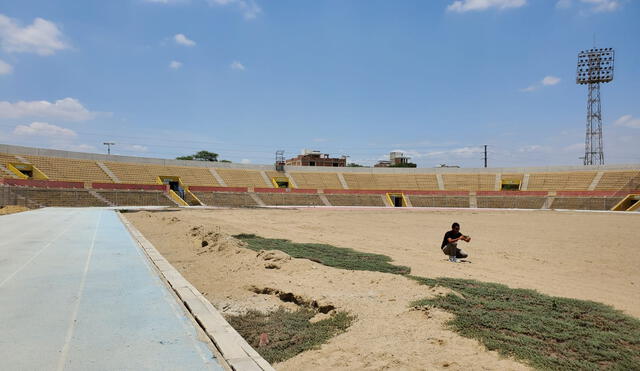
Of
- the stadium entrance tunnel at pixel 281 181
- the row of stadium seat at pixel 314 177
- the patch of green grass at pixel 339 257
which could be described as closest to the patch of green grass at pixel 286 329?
the patch of green grass at pixel 339 257

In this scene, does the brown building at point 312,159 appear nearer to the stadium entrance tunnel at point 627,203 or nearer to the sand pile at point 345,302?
the stadium entrance tunnel at point 627,203

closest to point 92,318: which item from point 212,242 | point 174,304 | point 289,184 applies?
point 174,304

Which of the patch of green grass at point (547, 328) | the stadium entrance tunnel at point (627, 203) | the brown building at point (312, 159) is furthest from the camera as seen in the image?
the brown building at point (312, 159)

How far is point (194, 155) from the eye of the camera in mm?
109375

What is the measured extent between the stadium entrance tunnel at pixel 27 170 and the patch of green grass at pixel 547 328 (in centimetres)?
4603

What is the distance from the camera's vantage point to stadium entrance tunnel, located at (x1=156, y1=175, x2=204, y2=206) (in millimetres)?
43812

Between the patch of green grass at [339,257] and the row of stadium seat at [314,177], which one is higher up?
the row of stadium seat at [314,177]

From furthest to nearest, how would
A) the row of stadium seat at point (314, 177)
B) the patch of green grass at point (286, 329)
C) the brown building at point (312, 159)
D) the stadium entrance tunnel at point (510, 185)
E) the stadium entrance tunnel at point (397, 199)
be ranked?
the brown building at point (312, 159), the stadium entrance tunnel at point (510, 185), the stadium entrance tunnel at point (397, 199), the row of stadium seat at point (314, 177), the patch of green grass at point (286, 329)

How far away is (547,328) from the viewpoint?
5191 millimetres

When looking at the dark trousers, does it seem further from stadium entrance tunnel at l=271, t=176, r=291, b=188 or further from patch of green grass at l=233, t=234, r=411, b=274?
stadium entrance tunnel at l=271, t=176, r=291, b=188

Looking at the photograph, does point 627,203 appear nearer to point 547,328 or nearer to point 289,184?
point 289,184

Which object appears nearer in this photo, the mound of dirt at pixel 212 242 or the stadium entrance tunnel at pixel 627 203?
the mound of dirt at pixel 212 242

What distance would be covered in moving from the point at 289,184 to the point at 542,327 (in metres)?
54.8

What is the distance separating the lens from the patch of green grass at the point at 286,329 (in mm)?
5043
